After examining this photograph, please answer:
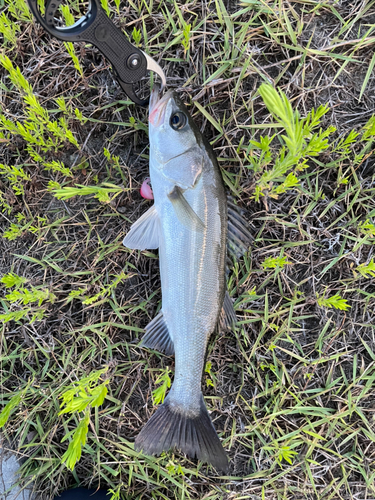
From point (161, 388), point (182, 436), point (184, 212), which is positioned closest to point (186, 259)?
point (184, 212)

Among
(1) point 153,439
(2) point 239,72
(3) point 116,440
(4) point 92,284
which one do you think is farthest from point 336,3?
(3) point 116,440

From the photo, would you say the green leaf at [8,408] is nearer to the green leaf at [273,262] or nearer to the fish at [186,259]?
the fish at [186,259]

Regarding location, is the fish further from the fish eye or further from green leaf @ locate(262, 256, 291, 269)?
green leaf @ locate(262, 256, 291, 269)

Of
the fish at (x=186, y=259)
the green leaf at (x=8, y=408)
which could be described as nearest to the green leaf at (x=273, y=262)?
the fish at (x=186, y=259)

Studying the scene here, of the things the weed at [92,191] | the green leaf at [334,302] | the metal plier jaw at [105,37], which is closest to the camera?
the metal plier jaw at [105,37]

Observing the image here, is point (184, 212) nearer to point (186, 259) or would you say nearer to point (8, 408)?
point (186, 259)

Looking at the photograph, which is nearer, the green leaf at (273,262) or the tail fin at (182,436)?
the tail fin at (182,436)

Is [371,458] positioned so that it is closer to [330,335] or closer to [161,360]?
[330,335]
